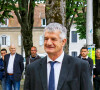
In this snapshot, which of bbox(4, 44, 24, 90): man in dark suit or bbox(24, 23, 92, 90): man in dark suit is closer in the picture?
bbox(24, 23, 92, 90): man in dark suit

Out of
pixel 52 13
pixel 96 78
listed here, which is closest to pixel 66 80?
pixel 52 13

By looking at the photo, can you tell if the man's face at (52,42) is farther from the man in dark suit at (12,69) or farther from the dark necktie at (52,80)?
the man in dark suit at (12,69)

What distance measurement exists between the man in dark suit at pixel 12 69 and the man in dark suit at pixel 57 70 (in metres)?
6.52

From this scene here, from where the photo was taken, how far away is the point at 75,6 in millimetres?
21781

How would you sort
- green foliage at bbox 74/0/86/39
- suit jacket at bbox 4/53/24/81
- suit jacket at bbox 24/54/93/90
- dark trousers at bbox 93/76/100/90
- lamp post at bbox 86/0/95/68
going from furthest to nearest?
1. green foliage at bbox 74/0/86/39
2. dark trousers at bbox 93/76/100/90
3. lamp post at bbox 86/0/95/68
4. suit jacket at bbox 4/53/24/81
5. suit jacket at bbox 24/54/93/90

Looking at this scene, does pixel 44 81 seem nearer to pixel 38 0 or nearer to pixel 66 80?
pixel 66 80

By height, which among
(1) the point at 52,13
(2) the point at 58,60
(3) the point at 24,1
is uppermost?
(3) the point at 24,1

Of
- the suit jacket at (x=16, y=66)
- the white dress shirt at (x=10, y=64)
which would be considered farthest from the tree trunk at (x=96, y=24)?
the white dress shirt at (x=10, y=64)

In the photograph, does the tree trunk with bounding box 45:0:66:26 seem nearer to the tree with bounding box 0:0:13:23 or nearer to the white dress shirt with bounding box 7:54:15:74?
the white dress shirt with bounding box 7:54:15:74

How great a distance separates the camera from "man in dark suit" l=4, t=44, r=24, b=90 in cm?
985

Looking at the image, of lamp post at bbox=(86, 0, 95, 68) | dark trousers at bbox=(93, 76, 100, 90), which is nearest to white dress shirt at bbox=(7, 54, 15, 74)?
lamp post at bbox=(86, 0, 95, 68)

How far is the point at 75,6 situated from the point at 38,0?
11.7 feet

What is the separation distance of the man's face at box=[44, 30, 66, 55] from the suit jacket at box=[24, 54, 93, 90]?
0.17 metres

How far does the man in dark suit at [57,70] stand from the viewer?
3277mm
